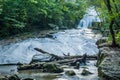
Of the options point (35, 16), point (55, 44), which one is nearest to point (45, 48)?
point (55, 44)

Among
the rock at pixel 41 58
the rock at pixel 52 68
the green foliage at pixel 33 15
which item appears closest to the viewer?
the rock at pixel 52 68

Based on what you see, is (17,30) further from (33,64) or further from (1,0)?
(33,64)

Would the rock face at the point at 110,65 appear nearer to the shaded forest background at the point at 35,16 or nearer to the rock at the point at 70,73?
the rock at the point at 70,73

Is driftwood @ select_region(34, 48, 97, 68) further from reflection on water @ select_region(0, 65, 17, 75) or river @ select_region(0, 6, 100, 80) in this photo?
reflection on water @ select_region(0, 65, 17, 75)

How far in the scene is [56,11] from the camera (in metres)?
41.0

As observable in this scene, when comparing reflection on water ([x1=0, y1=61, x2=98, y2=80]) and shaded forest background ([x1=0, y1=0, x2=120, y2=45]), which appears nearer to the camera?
reflection on water ([x1=0, y1=61, x2=98, y2=80])

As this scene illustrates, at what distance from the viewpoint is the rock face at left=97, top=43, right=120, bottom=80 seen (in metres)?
12.0

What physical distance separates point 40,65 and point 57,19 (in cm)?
2567

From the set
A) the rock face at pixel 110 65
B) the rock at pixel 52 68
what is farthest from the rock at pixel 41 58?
the rock face at pixel 110 65

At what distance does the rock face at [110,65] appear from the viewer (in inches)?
474

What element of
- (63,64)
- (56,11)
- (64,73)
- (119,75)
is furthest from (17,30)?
(119,75)

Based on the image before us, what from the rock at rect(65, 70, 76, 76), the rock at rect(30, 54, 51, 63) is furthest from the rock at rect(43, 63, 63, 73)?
the rock at rect(30, 54, 51, 63)

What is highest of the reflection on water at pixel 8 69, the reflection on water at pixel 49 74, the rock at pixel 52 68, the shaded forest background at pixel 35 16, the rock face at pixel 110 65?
the shaded forest background at pixel 35 16

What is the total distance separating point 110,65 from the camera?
13156mm
